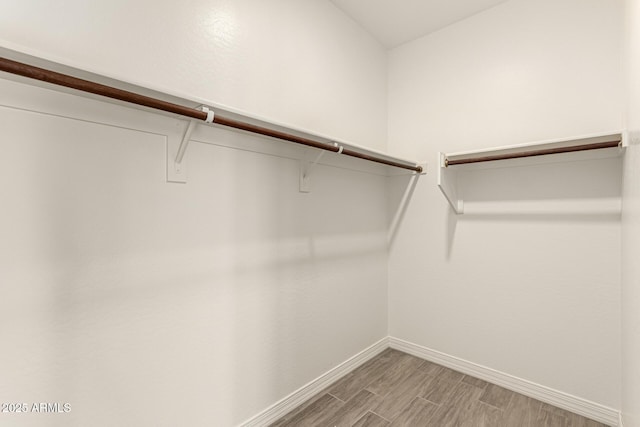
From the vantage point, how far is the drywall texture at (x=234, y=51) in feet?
3.10

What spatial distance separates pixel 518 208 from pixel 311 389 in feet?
5.43

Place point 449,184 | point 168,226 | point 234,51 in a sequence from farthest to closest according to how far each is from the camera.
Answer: point 449,184, point 234,51, point 168,226

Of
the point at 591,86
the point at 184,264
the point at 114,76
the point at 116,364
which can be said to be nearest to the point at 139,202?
the point at 184,264

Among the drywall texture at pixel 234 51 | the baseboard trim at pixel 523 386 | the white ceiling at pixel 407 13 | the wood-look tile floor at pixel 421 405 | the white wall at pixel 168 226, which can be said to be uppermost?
the white ceiling at pixel 407 13

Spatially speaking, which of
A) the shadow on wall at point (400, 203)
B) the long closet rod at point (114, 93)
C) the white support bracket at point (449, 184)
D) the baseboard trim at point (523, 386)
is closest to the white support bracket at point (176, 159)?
the long closet rod at point (114, 93)

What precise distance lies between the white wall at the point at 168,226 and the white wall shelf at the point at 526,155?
705 millimetres

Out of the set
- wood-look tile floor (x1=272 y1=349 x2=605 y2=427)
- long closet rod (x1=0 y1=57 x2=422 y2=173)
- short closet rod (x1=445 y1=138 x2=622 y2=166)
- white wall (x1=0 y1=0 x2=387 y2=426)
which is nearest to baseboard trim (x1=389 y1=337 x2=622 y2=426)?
wood-look tile floor (x1=272 y1=349 x2=605 y2=427)

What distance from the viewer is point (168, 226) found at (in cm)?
118

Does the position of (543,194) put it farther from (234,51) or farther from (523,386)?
(234,51)

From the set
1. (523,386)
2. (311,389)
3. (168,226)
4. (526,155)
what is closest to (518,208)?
(526,155)

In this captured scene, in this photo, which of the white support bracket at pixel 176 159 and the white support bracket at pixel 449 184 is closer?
the white support bracket at pixel 176 159

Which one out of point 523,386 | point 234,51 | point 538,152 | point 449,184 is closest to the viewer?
point 234,51

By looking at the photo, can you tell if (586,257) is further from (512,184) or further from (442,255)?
(442,255)

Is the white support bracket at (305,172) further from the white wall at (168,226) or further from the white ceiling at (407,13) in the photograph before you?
the white ceiling at (407,13)
